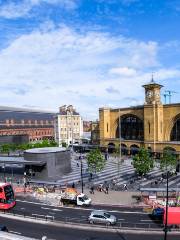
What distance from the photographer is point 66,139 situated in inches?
4872

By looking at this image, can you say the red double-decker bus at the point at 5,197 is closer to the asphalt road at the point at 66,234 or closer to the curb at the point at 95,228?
the curb at the point at 95,228

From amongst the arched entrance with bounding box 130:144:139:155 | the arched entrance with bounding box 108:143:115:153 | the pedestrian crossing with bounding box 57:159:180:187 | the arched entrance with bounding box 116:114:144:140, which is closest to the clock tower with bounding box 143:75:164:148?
the arched entrance with bounding box 130:144:139:155

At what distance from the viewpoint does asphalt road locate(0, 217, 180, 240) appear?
96.4 ft

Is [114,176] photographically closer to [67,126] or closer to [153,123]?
[153,123]

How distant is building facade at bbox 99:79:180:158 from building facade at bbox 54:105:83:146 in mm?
28849

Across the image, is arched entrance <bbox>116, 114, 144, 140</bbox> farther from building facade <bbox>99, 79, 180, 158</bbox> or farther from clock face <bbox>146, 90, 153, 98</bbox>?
clock face <bbox>146, 90, 153, 98</bbox>

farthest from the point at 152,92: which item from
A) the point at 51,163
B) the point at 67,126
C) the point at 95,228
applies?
the point at 95,228

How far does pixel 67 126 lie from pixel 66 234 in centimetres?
9612

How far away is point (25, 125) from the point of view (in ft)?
466

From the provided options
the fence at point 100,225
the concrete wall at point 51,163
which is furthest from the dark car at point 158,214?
the concrete wall at point 51,163

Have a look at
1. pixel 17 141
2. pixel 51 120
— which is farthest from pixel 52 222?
pixel 51 120

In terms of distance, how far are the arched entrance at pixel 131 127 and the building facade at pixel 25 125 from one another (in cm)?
4218

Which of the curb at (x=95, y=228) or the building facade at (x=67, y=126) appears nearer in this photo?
the curb at (x=95, y=228)

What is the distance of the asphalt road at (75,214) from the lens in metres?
33.4
